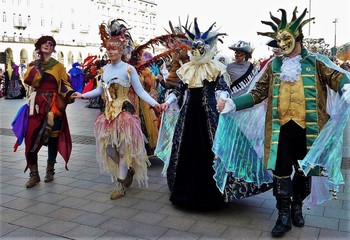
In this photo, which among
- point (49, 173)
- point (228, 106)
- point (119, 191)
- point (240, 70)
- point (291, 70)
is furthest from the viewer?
point (240, 70)

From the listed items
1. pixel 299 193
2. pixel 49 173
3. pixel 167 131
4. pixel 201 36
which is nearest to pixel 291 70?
pixel 201 36

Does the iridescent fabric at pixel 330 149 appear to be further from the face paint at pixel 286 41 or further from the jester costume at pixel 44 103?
the jester costume at pixel 44 103

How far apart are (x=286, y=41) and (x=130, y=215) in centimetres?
229

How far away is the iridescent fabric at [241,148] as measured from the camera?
378cm

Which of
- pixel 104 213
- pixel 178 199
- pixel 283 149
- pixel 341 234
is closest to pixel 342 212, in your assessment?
pixel 341 234

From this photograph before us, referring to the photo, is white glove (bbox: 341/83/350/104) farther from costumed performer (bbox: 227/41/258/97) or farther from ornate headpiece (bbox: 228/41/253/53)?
ornate headpiece (bbox: 228/41/253/53)

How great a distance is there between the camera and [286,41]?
3.52m

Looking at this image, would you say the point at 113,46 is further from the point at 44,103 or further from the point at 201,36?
the point at 44,103

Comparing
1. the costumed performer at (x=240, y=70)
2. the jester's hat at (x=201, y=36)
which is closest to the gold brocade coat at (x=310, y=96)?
the jester's hat at (x=201, y=36)

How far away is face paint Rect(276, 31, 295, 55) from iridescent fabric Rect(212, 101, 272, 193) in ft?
2.58

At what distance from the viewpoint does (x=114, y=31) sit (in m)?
5.11

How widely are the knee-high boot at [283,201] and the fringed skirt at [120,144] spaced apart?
68.5 inches

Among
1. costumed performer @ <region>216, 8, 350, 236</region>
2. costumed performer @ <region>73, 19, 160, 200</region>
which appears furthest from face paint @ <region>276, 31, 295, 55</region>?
costumed performer @ <region>73, 19, 160, 200</region>

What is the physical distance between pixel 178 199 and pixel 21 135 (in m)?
2.40
